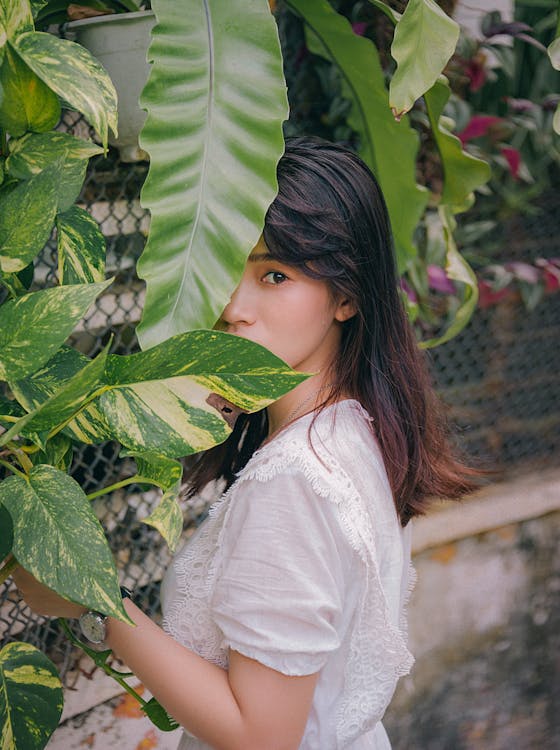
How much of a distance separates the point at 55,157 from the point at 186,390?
0.27 meters

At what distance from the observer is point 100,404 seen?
0.73 meters

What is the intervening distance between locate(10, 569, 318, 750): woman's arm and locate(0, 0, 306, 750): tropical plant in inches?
4.8

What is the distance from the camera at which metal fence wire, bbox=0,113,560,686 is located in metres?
1.70

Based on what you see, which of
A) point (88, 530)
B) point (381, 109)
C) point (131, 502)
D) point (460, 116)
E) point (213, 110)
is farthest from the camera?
point (460, 116)

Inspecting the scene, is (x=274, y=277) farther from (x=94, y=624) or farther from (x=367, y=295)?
(x=94, y=624)

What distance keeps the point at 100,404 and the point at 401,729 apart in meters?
2.10

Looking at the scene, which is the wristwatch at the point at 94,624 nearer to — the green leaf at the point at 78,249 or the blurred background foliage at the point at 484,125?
the green leaf at the point at 78,249

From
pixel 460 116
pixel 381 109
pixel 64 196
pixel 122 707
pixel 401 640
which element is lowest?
pixel 122 707

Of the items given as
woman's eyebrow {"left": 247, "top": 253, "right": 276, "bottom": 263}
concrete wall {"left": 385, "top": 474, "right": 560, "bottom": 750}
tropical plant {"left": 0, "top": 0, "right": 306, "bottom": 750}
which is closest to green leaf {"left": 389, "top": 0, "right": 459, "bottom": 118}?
woman's eyebrow {"left": 247, "top": 253, "right": 276, "bottom": 263}

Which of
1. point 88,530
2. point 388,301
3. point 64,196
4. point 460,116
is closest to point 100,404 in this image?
point 88,530

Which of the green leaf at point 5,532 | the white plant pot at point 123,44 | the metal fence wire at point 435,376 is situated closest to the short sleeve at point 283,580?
the green leaf at point 5,532

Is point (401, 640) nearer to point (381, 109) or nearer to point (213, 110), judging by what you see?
point (213, 110)

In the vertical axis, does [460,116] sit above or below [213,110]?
below

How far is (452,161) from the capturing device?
1461mm
